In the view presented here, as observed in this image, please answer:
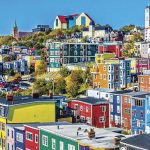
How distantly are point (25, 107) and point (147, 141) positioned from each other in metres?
14.1

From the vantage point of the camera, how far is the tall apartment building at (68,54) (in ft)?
281

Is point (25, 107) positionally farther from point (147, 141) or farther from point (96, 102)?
point (147, 141)

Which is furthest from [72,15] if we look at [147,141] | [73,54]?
[147,141]

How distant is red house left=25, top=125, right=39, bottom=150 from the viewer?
2948 cm

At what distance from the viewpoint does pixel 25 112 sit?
115 feet

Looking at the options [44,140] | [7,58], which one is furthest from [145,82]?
[7,58]

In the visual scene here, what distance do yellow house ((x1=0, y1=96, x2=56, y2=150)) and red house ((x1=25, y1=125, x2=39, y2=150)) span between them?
3760 millimetres

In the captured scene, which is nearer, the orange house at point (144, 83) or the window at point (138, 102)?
the window at point (138, 102)

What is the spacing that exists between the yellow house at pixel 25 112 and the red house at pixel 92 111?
27.2ft

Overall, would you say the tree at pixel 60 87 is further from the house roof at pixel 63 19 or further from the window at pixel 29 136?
the house roof at pixel 63 19

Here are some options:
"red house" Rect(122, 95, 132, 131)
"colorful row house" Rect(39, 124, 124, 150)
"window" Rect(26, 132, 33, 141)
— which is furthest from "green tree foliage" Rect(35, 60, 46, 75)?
"colorful row house" Rect(39, 124, 124, 150)

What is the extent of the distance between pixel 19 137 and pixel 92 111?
1274cm

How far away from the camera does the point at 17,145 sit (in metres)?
32.2

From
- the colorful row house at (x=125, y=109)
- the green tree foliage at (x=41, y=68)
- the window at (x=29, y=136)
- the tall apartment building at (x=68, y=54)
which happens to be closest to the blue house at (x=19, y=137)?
the window at (x=29, y=136)
